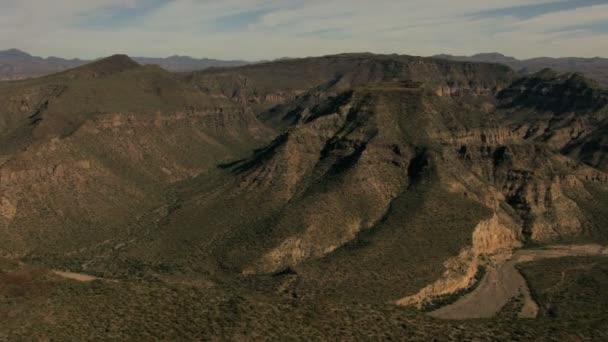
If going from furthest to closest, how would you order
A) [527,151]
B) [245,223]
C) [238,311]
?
[527,151], [245,223], [238,311]

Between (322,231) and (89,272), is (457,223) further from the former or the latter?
(89,272)

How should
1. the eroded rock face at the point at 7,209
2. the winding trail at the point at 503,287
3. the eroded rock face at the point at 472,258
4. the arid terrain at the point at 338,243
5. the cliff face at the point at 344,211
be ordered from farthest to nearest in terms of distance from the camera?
the eroded rock face at the point at 7,209
the cliff face at the point at 344,211
the eroded rock face at the point at 472,258
the winding trail at the point at 503,287
the arid terrain at the point at 338,243

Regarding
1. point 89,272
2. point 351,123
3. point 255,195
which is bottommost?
point 89,272

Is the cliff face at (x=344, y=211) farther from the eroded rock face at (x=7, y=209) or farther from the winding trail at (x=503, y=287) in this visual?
the winding trail at (x=503, y=287)

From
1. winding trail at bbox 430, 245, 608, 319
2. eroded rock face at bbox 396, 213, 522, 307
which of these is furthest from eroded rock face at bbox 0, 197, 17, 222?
winding trail at bbox 430, 245, 608, 319

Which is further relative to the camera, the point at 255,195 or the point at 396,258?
the point at 255,195

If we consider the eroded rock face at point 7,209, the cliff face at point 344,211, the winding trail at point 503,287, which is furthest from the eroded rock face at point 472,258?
the eroded rock face at point 7,209

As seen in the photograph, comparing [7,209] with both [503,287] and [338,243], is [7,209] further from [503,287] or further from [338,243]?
[503,287]

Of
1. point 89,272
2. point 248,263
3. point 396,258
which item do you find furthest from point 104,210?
point 396,258
